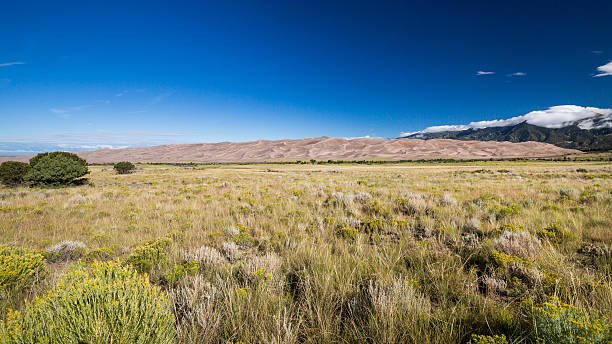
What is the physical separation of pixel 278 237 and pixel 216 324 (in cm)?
299

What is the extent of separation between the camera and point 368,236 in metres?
4.97

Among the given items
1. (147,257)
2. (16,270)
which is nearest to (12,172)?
(16,270)

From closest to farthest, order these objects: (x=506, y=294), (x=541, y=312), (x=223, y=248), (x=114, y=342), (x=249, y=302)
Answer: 1. (x=114, y=342)
2. (x=541, y=312)
3. (x=249, y=302)
4. (x=506, y=294)
5. (x=223, y=248)

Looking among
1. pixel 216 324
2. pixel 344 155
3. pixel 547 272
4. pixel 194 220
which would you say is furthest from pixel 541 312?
pixel 344 155

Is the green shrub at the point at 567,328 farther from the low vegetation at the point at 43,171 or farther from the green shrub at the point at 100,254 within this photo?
the low vegetation at the point at 43,171

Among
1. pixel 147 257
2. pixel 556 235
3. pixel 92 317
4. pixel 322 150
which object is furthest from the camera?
pixel 322 150

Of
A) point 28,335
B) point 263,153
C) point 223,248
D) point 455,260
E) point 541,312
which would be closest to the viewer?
point 28,335

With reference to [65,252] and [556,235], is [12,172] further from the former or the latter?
[556,235]

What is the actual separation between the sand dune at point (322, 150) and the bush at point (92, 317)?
132m

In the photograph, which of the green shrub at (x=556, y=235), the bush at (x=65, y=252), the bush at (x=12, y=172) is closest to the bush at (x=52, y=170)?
the bush at (x=12, y=172)

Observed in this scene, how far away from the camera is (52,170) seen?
17.6 m

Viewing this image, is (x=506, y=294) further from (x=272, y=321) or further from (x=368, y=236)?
(x=272, y=321)

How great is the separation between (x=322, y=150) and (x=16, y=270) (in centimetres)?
15434

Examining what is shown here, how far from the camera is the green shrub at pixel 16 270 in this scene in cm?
284
